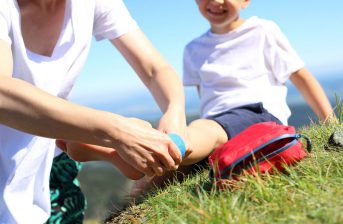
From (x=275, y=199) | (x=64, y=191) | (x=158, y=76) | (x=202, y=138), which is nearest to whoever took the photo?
(x=275, y=199)

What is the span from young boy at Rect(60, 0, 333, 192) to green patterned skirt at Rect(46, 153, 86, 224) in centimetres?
135

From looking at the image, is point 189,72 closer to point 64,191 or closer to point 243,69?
point 243,69

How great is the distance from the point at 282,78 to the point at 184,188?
83.5 inches

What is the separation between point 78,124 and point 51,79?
100cm

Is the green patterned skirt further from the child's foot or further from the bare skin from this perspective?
the bare skin

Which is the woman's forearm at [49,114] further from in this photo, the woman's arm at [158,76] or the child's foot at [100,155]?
the woman's arm at [158,76]

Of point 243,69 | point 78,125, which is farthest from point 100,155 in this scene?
point 243,69

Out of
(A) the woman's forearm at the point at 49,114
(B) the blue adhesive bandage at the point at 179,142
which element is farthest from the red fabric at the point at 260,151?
(A) the woman's forearm at the point at 49,114

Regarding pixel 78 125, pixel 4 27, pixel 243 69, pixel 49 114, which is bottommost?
pixel 243 69

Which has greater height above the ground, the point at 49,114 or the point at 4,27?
the point at 4,27

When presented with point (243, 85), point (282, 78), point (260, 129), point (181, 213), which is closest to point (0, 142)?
point (181, 213)

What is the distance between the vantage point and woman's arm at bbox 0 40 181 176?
8.49 ft

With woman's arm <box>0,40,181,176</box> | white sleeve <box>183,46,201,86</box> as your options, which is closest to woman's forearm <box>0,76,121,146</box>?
woman's arm <box>0,40,181,176</box>

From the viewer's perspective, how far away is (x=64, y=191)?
13.8 ft
